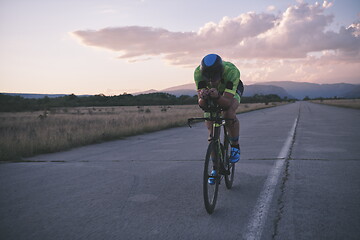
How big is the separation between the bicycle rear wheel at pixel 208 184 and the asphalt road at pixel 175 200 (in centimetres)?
14

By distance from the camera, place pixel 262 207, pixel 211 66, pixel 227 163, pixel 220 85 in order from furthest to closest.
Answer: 1. pixel 227 163
2. pixel 220 85
3. pixel 262 207
4. pixel 211 66

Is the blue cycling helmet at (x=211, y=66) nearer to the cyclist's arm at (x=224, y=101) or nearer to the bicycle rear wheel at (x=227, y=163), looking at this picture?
Result: the cyclist's arm at (x=224, y=101)

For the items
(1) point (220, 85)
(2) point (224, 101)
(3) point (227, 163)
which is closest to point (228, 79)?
(1) point (220, 85)

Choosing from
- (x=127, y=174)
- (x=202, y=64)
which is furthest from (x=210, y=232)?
(x=127, y=174)

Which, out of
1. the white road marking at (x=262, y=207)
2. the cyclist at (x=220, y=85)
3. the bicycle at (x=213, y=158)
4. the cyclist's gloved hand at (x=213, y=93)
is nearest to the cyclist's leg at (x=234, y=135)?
the cyclist at (x=220, y=85)

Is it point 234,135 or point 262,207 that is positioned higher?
point 234,135

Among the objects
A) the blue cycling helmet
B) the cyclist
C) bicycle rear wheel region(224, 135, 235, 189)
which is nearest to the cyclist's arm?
the cyclist

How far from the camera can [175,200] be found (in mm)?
3865

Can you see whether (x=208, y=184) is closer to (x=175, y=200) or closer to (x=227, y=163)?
(x=175, y=200)

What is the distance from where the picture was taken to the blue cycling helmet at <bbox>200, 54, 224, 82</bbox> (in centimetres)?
340

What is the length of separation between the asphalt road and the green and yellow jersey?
1.52 metres

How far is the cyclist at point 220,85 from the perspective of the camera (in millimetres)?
3396

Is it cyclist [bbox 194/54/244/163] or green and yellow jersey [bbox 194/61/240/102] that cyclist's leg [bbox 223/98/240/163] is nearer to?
cyclist [bbox 194/54/244/163]

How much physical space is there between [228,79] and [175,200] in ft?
5.87
